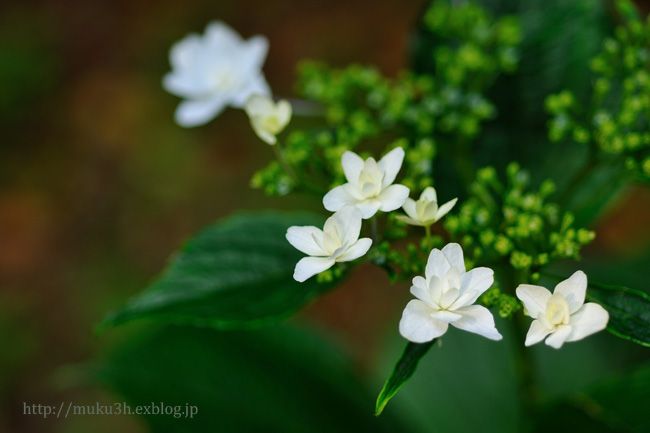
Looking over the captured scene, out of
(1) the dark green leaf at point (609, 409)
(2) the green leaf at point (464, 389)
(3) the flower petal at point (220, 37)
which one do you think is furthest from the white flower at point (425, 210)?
(2) the green leaf at point (464, 389)

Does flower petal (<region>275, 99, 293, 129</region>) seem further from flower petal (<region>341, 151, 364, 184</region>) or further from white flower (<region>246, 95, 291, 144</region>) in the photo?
flower petal (<region>341, 151, 364, 184</region>)

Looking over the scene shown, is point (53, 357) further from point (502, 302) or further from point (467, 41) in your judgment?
point (502, 302)

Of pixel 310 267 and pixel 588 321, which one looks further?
pixel 310 267

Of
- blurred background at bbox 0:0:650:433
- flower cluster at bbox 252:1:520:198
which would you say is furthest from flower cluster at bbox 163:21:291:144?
blurred background at bbox 0:0:650:433

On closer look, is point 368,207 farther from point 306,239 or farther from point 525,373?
point 525,373

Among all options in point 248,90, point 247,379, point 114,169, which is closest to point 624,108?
point 248,90

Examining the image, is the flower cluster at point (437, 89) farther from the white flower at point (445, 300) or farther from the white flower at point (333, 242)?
the white flower at point (445, 300)

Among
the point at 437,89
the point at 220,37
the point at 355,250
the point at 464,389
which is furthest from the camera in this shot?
the point at 464,389
